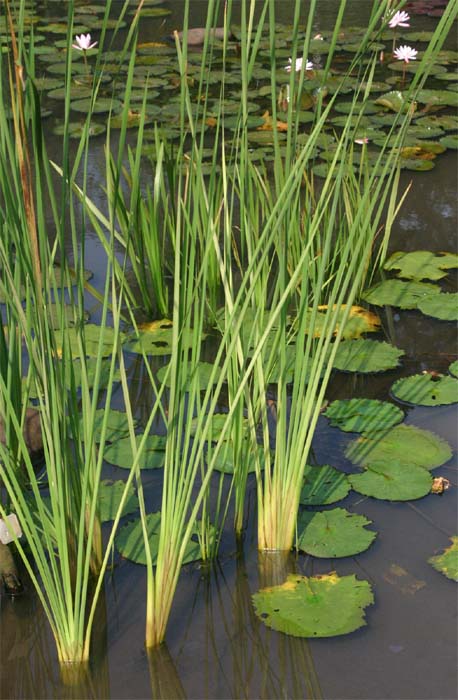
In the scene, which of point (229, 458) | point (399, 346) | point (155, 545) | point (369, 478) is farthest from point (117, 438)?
point (399, 346)

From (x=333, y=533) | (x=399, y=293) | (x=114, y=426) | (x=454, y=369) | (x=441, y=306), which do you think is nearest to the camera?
(x=333, y=533)

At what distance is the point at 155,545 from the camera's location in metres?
2.06

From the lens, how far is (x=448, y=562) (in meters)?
2.01

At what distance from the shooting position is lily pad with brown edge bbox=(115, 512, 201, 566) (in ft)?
6.68

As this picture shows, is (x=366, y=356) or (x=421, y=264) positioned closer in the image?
(x=366, y=356)

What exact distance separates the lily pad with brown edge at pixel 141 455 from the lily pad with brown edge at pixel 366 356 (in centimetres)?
68

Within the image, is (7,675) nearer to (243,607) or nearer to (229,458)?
(243,607)

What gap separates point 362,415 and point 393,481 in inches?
13.2

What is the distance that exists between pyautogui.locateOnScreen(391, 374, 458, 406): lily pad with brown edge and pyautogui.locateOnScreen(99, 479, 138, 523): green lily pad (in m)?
0.86

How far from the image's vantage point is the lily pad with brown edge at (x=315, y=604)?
1825mm

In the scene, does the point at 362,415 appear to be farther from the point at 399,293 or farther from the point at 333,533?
the point at 399,293

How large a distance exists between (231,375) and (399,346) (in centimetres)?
122

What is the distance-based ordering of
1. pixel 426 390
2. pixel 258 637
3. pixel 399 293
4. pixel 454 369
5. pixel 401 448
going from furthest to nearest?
pixel 399 293, pixel 454 369, pixel 426 390, pixel 401 448, pixel 258 637

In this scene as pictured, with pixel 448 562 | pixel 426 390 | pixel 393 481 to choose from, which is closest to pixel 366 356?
pixel 426 390
